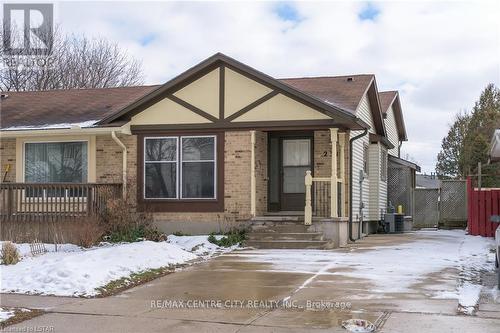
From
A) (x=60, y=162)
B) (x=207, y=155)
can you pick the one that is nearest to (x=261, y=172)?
(x=207, y=155)

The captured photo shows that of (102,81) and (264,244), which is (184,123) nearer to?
(264,244)

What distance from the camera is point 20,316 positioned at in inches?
298

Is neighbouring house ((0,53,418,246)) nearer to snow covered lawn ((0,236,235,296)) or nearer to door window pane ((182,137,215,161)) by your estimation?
door window pane ((182,137,215,161))

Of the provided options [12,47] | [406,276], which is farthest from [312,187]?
[12,47]

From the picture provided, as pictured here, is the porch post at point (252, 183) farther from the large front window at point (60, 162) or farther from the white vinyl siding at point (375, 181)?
the white vinyl siding at point (375, 181)

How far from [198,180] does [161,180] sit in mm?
1079

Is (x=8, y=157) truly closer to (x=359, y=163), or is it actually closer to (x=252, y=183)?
(x=252, y=183)

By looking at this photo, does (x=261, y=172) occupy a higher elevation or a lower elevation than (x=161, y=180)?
higher

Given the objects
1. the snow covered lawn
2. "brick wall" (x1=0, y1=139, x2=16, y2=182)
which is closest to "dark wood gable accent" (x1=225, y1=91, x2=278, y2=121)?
the snow covered lawn

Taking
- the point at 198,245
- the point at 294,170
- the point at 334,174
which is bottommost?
the point at 198,245

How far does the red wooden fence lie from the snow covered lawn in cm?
957

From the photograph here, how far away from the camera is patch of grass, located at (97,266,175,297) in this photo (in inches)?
363

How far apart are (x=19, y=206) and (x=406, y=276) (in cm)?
1104

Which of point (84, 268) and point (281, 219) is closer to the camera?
point (84, 268)
